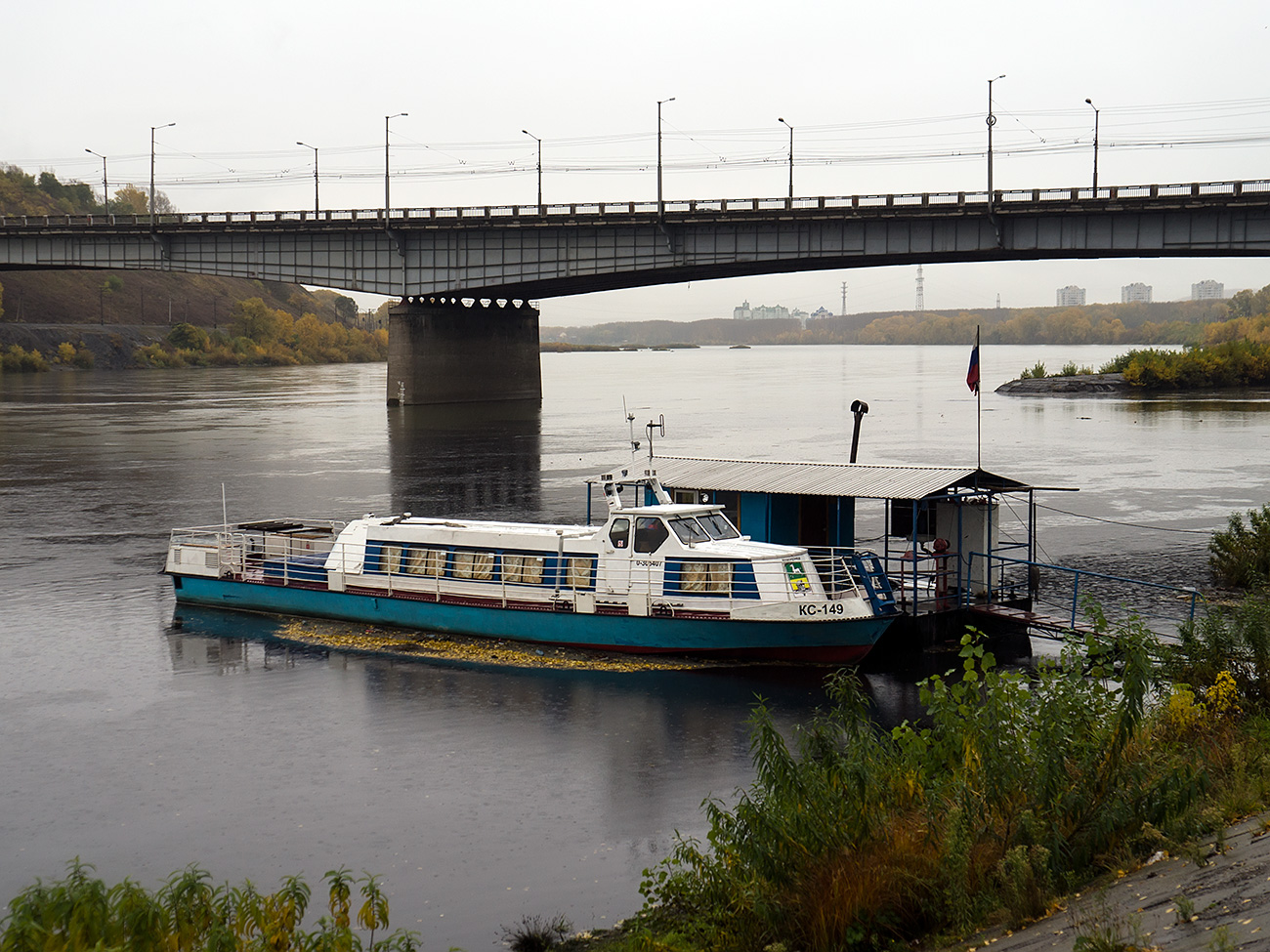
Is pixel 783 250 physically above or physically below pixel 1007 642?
above

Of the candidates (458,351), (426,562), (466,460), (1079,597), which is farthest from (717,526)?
(458,351)

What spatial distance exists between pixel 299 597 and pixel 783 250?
5523 centimetres

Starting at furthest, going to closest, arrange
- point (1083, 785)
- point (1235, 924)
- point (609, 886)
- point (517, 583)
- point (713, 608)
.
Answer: point (517, 583)
point (713, 608)
point (609, 886)
point (1083, 785)
point (1235, 924)

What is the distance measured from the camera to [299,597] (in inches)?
1224

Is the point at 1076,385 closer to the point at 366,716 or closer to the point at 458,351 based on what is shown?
the point at 458,351

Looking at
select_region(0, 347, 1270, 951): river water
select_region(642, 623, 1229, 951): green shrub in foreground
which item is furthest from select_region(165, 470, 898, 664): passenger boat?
select_region(642, 623, 1229, 951): green shrub in foreground

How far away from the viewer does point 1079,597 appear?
104ft

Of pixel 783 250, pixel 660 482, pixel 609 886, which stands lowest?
pixel 609 886

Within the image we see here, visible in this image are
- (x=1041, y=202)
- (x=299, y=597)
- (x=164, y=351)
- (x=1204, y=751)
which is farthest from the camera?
(x=164, y=351)

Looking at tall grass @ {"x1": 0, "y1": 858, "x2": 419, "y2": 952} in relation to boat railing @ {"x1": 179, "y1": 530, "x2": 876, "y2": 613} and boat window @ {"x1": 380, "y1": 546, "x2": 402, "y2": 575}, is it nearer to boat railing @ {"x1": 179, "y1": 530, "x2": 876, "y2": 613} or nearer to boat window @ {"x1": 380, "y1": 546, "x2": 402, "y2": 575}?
boat railing @ {"x1": 179, "y1": 530, "x2": 876, "y2": 613}

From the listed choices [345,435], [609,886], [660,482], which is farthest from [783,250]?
[609,886]

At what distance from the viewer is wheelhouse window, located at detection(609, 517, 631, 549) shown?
26891 mm

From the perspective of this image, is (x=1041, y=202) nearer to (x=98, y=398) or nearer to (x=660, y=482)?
(x=660, y=482)

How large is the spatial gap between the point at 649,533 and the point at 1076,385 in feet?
326
